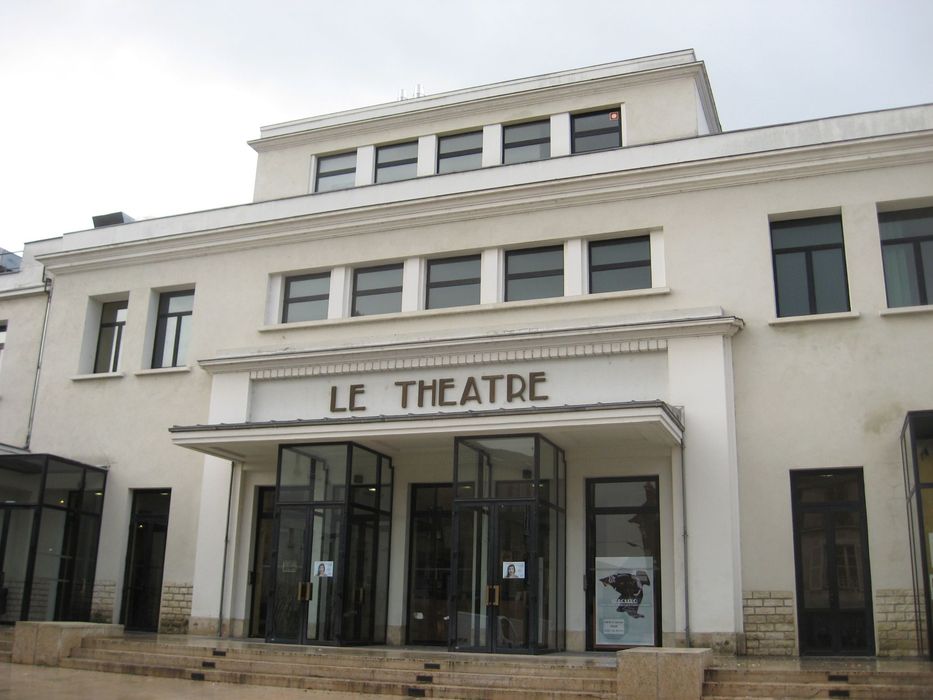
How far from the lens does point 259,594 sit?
19.0m

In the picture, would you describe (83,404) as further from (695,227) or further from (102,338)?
(695,227)

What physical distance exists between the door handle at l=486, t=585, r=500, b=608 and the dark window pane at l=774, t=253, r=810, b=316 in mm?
6908

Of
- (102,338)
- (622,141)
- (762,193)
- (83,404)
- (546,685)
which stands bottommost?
(546,685)

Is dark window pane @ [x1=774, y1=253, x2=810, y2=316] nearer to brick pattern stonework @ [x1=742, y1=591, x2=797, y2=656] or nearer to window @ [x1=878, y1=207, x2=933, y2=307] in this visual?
window @ [x1=878, y1=207, x2=933, y2=307]

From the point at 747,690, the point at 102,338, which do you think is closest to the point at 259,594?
the point at 102,338

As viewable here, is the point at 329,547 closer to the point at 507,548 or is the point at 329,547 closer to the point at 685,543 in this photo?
the point at 507,548

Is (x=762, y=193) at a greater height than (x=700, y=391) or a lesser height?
greater

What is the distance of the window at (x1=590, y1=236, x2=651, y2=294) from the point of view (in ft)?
59.4

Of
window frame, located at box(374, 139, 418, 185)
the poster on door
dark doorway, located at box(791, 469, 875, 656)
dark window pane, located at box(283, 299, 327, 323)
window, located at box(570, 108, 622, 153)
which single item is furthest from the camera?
window frame, located at box(374, 139, 418, 185)

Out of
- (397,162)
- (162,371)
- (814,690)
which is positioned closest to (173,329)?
(162,371)

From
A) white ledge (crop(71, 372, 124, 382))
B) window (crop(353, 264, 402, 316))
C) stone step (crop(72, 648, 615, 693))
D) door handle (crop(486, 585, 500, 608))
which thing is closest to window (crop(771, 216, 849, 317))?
door handle (crop(486, 585, 500, 608))

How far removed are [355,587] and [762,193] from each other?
1015 cm

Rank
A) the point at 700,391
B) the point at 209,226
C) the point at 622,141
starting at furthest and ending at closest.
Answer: the point at 209,226 < the point at 622,141 < the point at 700,391

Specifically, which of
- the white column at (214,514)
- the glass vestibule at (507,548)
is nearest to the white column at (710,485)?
the glass vestibule at (507,548)
